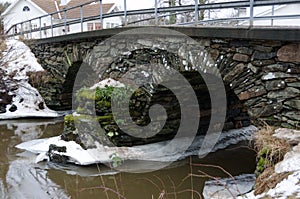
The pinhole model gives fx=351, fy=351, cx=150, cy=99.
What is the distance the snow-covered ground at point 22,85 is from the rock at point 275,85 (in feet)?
28.6

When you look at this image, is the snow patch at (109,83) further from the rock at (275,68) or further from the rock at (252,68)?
the rock at (275,68)

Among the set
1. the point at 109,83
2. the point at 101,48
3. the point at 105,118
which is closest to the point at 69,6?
the point at 101,48

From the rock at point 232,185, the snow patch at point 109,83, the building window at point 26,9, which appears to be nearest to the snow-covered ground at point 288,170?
the rock at point 232,185

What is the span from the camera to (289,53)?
408cm

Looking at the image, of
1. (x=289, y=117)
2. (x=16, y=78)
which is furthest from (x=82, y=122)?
(x=16, y=78)

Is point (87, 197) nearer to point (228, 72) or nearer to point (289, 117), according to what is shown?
point (228, 72)

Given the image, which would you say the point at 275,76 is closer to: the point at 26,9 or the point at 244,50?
the point at 244,50

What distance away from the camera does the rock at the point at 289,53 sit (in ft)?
13.1

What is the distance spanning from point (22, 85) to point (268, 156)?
1033 cm

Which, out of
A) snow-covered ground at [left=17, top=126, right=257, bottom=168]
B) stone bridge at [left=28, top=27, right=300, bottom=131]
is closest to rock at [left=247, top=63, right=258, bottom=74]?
stone bridge at [left=28, top=27, right=300, bottom=131]

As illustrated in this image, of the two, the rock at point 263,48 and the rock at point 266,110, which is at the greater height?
the rock at point 263,48

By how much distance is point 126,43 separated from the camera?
7102 mm

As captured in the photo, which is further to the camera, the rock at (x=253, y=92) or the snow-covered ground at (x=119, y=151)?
the snow-covered ground at (x=119, y=151)

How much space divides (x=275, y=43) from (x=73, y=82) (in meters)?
8.76
